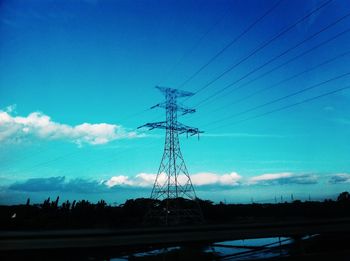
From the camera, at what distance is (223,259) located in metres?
22.0

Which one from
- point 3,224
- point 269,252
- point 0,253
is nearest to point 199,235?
point 269,252

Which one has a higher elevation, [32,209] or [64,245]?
[32,209]

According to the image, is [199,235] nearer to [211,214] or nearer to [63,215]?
[63,215]

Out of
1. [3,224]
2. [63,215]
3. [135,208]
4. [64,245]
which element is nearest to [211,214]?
[135,208]

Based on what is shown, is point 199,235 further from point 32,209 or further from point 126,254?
point 32,209

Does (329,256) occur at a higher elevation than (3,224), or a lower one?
lower

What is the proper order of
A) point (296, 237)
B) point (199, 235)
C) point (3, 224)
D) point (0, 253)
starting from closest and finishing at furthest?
point (0, 253) < point (296, 237) < point (199, 235) < point (3, 224)

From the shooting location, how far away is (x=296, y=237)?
21.1m

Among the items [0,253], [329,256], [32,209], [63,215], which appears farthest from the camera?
[32,209]

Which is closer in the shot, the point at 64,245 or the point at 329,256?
the point at 329,256

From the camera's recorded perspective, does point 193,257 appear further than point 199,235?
No

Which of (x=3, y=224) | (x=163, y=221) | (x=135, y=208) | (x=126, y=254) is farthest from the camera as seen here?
(x=135, y=208)

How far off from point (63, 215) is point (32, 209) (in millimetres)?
8748

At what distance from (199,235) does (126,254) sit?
18.3 ft
